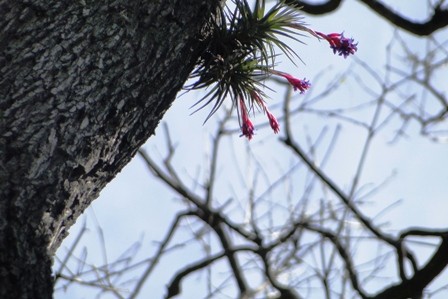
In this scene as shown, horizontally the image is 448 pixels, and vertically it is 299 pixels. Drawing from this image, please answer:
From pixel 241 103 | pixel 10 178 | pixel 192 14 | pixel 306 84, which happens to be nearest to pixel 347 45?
pixel 306 84

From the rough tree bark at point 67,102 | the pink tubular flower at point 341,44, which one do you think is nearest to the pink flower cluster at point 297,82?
the pink tubular flower at point 341,44

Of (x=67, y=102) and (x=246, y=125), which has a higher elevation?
(x=246, y=125)

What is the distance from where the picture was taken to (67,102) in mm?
1842

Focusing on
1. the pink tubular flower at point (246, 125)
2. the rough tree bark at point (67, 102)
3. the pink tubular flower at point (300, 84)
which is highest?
the pink tubular flower at point (300, 84)

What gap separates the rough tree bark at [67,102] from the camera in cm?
170

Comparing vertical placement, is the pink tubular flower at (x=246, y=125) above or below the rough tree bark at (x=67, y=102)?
above

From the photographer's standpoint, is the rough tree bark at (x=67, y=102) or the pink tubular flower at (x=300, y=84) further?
the pink tubular flower at (x=300, y=84)

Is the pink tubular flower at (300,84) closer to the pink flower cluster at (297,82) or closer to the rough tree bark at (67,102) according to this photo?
the pink flower cluster at (297,82)

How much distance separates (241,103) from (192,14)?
0.71m

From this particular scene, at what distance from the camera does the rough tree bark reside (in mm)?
1696

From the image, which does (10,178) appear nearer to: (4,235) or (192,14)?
(4,235)

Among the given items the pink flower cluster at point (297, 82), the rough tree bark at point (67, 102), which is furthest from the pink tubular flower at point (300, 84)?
the rough tree bark at point (67, 102)

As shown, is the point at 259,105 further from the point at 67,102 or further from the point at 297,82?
the point at 67,102

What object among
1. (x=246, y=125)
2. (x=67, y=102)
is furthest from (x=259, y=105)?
(x=67, y=102)
